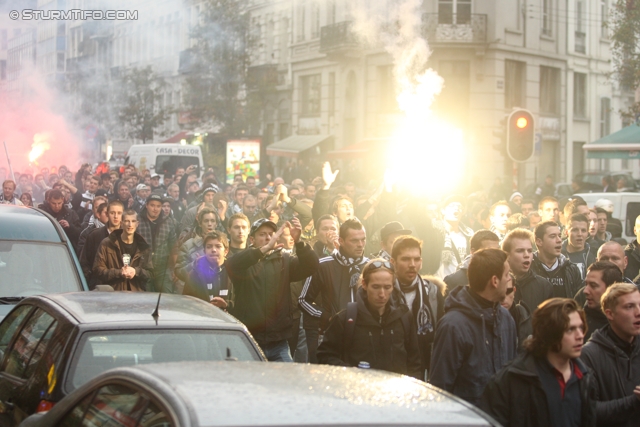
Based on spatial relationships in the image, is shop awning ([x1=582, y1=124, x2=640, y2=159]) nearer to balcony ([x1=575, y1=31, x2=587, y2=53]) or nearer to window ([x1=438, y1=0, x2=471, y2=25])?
window ([x1=438, y1=0, x2=471, y2=25])

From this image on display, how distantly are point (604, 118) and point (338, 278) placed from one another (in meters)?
35.5

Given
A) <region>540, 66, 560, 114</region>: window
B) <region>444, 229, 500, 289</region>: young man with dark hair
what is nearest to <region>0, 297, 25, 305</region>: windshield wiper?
<region>444, 229, 500, 289</region>: young man with dark hair

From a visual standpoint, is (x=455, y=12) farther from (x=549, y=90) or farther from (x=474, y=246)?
(x=474, y=246)

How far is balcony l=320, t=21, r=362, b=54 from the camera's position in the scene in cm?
3381

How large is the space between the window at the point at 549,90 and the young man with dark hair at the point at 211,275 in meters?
29.9

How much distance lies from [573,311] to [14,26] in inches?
1046

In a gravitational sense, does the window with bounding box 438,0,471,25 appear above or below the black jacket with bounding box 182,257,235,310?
above

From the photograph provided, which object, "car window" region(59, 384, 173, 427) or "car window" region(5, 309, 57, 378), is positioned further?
"car window" region(5, 309, 57, 378)

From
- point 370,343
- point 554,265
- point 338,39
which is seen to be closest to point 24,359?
point 370,343

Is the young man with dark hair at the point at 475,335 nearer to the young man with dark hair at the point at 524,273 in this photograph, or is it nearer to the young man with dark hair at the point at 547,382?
the young man with dark hair at the point at 547,382

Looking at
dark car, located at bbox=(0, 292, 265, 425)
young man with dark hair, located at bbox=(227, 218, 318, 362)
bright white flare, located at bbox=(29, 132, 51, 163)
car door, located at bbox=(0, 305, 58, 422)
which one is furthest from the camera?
bright white flare, located at bbox=(29, 132, 51, 163)

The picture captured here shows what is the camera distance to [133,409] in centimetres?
305

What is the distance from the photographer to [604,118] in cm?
3994

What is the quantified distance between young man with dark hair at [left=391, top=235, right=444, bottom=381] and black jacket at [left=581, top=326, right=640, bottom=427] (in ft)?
4.71
